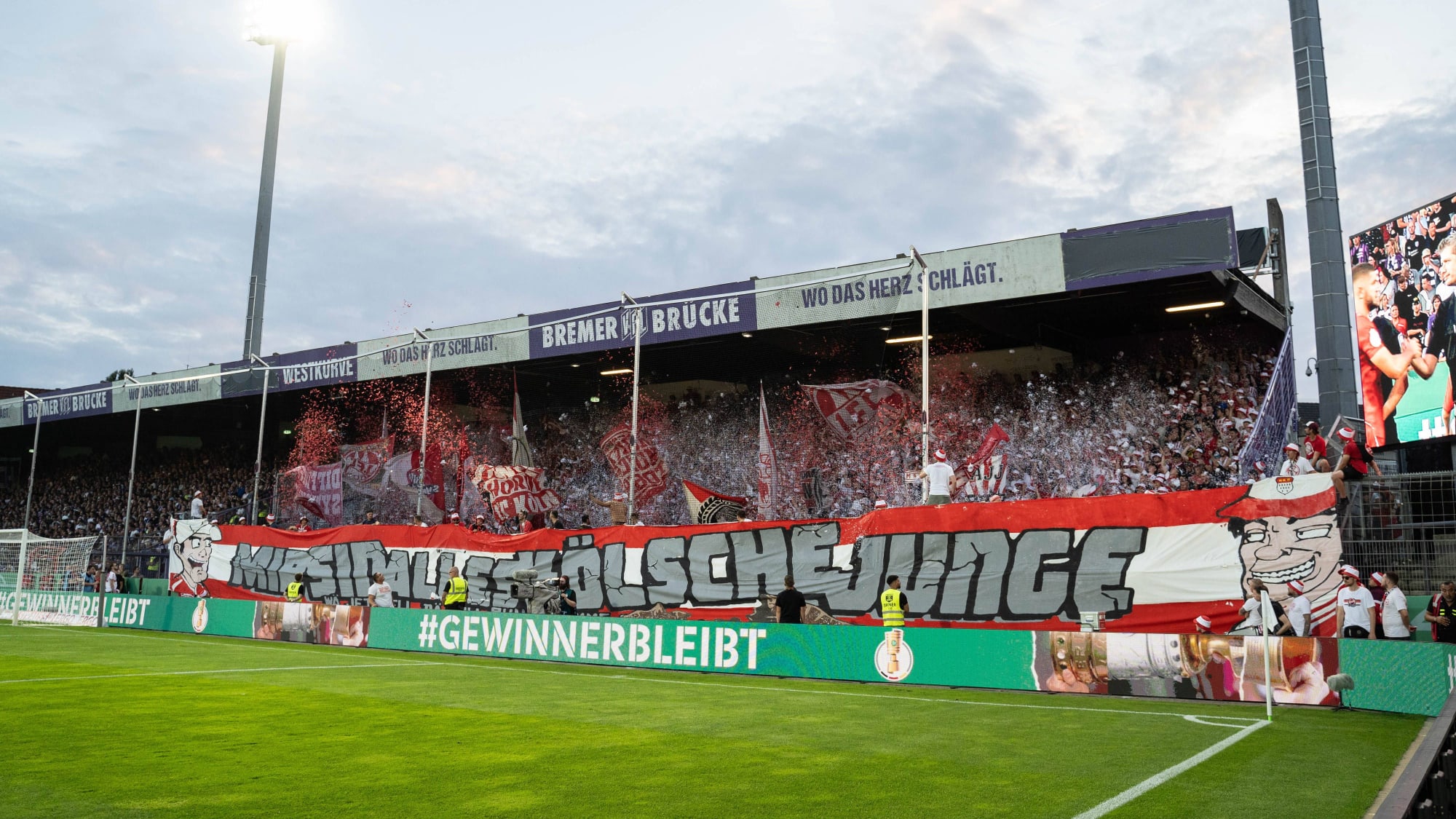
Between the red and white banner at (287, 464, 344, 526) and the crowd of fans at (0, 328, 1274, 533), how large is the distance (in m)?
1.60

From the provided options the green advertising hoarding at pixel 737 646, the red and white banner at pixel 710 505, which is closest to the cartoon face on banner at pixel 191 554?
the green advertising hoarding at pixel 737 646

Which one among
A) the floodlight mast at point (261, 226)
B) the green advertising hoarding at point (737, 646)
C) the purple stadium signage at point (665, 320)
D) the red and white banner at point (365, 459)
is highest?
the floodlight mast at point (261, 226)

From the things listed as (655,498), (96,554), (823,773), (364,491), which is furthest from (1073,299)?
(96,554)

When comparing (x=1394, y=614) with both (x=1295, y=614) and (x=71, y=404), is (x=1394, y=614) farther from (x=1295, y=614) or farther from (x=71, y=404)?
(x=71, y=404)

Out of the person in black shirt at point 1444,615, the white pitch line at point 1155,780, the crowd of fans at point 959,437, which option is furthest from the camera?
the crowd of fans at point 959,437

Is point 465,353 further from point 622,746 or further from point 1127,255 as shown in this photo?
point 622,746

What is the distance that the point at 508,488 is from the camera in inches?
1184

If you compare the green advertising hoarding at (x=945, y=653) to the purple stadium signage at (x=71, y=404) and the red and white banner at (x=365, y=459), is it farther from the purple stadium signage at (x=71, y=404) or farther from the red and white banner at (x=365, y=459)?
the purple stadium signage at (x=71, y=404)

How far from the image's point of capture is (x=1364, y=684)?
12383 mm

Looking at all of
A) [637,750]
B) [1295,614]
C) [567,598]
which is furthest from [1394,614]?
[567,598]

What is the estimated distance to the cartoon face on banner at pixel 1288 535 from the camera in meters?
14.9

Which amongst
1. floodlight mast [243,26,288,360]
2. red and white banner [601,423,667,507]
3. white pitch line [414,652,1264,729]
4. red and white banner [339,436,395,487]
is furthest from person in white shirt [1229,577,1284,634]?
floodlight mast [243,26,288,360]

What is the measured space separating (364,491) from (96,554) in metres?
14.6

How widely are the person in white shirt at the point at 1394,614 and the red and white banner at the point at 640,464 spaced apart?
19223mm
